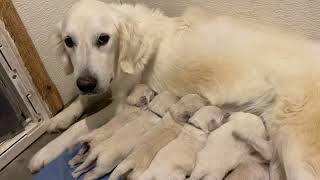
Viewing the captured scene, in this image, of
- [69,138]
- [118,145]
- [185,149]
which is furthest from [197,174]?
[69,138]

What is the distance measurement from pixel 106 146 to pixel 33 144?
723 millimetres

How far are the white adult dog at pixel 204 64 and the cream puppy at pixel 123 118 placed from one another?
0.29ft

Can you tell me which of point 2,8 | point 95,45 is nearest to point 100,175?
point 95,45

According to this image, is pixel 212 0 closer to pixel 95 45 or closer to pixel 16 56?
pixel 95 45

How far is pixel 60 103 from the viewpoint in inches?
93.0

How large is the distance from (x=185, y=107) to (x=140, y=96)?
9.5 inches

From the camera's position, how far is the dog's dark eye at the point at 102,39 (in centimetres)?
178

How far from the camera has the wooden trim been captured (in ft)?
6.64

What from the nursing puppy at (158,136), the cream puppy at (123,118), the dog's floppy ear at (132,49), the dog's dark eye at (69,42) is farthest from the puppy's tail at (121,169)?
the dog's dark eye at (69,42)

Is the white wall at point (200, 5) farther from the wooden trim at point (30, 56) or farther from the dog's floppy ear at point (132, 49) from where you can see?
the dog's floppy ear at point (132, 49)

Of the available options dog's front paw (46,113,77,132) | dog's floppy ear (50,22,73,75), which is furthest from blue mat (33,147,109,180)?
dog's floppy ear (50,22,73,75)

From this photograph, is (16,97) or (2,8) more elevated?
(2,8)

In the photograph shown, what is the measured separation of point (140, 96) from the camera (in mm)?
1884

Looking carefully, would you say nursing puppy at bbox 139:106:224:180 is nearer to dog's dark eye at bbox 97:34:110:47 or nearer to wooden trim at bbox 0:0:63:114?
dog's dark eye at bbox 97:34:110:47
